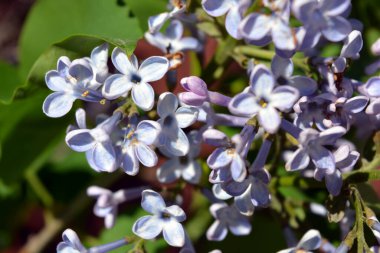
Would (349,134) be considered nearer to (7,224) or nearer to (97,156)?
(97,156)

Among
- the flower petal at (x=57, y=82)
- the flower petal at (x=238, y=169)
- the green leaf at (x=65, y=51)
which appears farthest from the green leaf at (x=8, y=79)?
the flower petal at (x=238, y=169)

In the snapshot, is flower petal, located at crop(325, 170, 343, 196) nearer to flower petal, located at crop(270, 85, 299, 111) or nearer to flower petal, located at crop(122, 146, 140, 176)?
flower petal, located at crop(270, 85, 299, 111)

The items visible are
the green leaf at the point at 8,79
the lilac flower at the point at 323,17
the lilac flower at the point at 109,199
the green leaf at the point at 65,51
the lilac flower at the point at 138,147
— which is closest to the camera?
the lilac flower at the point at 323,17

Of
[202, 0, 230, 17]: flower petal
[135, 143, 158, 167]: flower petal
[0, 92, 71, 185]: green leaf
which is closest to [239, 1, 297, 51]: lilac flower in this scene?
[202, 0, 230, 17]: flower petal

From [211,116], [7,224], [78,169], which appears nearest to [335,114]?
[211,116]

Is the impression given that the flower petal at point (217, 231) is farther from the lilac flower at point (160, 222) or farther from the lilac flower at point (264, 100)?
the lilac flower at point (264, 100)
